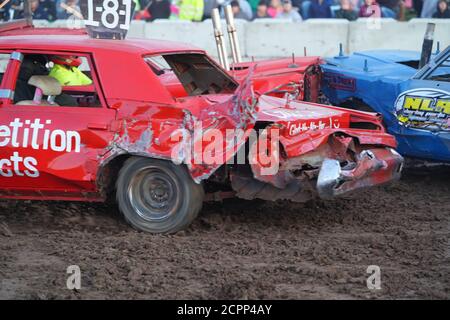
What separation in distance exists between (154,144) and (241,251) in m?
1.06

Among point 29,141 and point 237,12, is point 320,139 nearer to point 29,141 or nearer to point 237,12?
point 29,141

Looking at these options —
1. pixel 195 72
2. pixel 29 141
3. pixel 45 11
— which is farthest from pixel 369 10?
pixel 29 141

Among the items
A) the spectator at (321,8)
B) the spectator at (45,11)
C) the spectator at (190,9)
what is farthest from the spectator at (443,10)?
the spectator at (45,11)

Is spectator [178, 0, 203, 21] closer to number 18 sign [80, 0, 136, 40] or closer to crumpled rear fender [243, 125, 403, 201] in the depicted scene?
number 18 sign [80, 0, 136, 40]

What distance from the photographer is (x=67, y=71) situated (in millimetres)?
7523

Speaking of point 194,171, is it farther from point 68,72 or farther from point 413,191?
point 413,191

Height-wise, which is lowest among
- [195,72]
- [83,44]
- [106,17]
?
[195,72]

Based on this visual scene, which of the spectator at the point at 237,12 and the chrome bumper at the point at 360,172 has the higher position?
the spectator at the point at 237,12

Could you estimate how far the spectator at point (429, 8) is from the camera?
14.2 m

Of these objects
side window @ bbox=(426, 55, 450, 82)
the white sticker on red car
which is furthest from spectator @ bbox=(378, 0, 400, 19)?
the white sticker on red car

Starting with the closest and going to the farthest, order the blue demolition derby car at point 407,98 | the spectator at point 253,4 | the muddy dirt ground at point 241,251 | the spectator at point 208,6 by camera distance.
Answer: the muddy dirt ground at point 241,251 → the blue demolition derby car at point 407,98 → the spectator at point 208,6 → the spectator at point 253,4

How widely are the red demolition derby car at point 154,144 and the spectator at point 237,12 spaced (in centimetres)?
Result: 831

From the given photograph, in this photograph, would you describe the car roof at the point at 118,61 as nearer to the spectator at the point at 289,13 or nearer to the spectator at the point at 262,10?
the spectator at the point at 289,13
